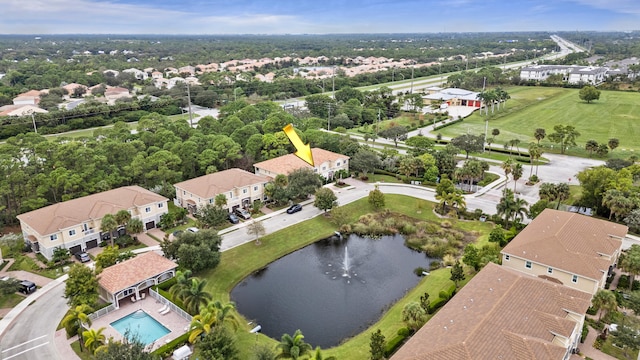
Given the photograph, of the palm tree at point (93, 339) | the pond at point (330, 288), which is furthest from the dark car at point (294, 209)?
the palm tree at point (93, 339)

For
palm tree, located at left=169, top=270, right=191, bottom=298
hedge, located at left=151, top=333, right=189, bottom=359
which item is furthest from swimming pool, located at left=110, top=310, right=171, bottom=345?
palm tree, located at left=169, top=270, right=191, bottom=298

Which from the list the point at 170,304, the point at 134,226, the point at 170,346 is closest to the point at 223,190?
the point at 134,226

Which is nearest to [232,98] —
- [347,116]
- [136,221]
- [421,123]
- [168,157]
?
[347,116]

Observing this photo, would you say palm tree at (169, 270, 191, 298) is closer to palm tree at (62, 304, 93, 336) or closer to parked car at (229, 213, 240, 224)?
palm tree at (62, 304, 93, 336)

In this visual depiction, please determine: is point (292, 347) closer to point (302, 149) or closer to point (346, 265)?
point (346, 265)

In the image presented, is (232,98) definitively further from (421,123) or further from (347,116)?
(421,123)
